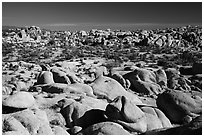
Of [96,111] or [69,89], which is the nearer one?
[96,111]

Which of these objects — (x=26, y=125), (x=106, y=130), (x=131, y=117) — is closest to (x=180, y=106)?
(x=131, y=117)

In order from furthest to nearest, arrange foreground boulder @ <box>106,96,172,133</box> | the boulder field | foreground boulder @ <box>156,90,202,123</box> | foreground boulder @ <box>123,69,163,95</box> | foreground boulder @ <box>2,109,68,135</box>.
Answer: foreground boulder @ <box>123,69,163,95</box> < foreground boulder @ <box>156,90,202,123</box> < foreground boulder @ <box>106,96,172,133</box> < the boulder field < foreground boulder @ <box>2,109,68,135</box>

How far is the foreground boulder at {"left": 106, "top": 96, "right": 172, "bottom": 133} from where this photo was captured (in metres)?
9.09

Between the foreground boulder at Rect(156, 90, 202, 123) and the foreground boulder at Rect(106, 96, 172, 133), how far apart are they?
101cm

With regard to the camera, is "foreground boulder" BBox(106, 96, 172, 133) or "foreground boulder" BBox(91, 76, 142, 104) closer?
"foreground boulder" BBox(106, 96, 172, 133)

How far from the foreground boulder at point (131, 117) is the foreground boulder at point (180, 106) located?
1006 millimetres

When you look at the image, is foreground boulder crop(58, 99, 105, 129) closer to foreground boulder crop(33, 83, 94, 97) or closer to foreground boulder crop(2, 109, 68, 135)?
foreground boulder crop(2, 109, 68, 135)

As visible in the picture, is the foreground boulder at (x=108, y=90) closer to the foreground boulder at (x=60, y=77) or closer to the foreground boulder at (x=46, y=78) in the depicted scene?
the foreground boulder at (x=60, y=77)

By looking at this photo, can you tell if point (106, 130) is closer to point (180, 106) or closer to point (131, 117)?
point (131, 117)

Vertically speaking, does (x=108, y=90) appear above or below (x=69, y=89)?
below

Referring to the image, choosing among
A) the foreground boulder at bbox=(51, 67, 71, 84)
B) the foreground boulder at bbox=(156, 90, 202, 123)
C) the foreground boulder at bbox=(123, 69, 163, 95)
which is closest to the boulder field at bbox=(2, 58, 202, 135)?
the foreground boulder at bbox=(156, 90, 202, 123)

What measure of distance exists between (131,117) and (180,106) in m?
2.68

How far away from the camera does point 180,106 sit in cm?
1039

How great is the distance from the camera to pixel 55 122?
31.3 ft
